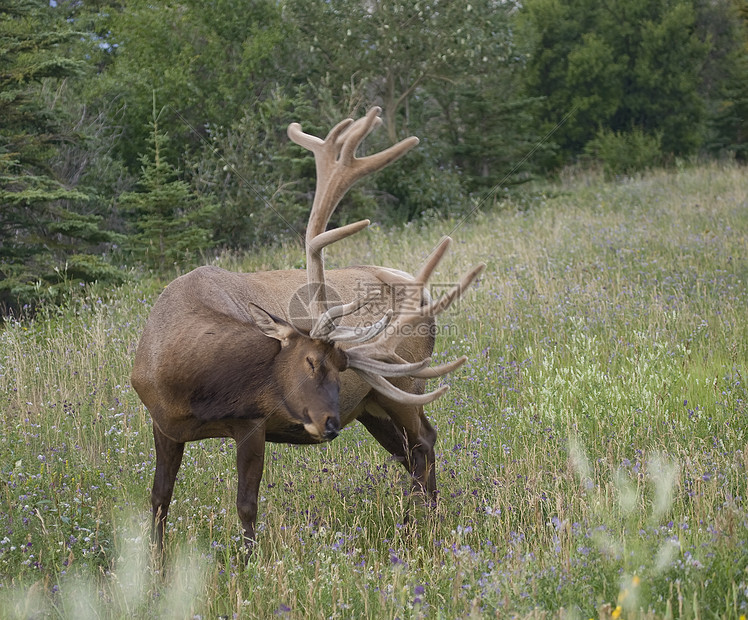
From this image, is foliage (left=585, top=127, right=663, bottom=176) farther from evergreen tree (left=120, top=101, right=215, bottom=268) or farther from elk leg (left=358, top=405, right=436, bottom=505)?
elk leg (left=358, top=405, right=436, bottom=505)

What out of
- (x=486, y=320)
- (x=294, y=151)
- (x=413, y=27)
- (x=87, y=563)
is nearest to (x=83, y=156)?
(x=294, y=151)

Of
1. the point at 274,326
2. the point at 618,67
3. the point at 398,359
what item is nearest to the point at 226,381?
the point at 274,326

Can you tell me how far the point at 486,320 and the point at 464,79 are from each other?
1293cm

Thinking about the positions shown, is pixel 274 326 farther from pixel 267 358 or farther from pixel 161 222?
pixel 161 222

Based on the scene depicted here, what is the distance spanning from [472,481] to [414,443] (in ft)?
1.54

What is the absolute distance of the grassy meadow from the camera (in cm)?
320

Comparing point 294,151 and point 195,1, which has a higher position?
point 195,1

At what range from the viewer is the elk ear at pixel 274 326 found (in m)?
3.94

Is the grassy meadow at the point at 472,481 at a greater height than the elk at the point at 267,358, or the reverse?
the elk at the point at 267,358

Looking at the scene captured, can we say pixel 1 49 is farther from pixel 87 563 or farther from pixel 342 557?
pixel 342 557

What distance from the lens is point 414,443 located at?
16.9 feet

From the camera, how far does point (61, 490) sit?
15.0ft

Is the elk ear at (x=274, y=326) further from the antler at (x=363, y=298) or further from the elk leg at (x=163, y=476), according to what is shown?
the elk leg at (x=163, y=476)

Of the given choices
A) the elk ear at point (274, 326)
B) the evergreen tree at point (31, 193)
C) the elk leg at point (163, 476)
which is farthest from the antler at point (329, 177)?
the evergreen tree at point (31, 193)
